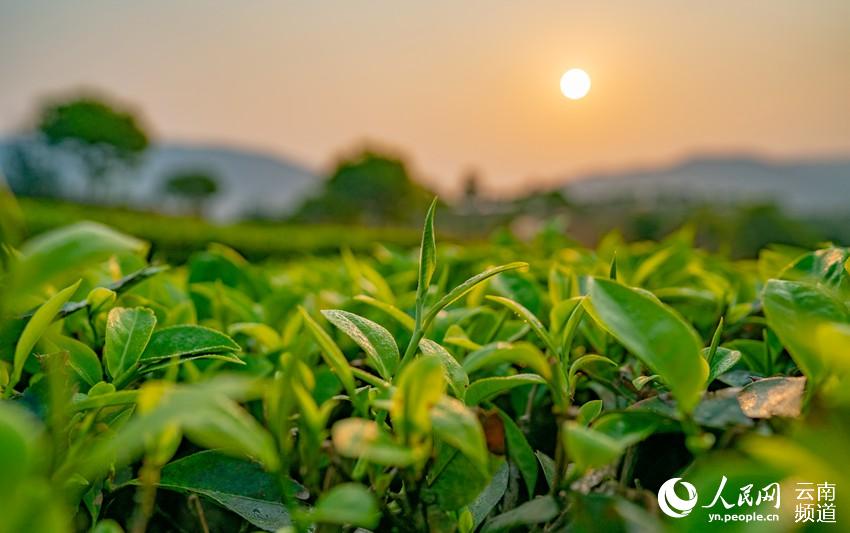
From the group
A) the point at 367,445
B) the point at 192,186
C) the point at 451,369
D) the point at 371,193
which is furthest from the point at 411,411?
the point at 192,186

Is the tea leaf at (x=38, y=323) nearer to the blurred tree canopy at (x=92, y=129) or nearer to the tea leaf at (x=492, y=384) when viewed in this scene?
the tea leaf at (x=492, y=384)

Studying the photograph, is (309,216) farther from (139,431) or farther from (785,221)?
(139,431)

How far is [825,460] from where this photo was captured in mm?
430

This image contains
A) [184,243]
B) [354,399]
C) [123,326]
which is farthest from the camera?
[184,243]

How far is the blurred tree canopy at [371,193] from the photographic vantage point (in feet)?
177

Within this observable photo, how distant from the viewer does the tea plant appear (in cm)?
45

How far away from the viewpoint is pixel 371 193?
2120 inches

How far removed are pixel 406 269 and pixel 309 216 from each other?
185 ft

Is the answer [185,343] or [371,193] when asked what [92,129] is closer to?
[371,193]

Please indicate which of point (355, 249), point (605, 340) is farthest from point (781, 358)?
point (355, 249)

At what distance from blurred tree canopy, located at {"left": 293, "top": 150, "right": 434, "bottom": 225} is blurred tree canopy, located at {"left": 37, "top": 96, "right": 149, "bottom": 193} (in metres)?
12.0

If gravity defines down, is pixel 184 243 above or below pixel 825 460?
below

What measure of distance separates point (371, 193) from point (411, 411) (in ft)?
176

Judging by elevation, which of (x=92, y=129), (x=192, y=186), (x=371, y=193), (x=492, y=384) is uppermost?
(x=492, y=384)
